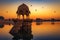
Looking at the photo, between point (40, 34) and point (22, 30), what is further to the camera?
point (40, 34)

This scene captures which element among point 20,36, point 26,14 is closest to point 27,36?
point 20,36

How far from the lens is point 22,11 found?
25109 mm

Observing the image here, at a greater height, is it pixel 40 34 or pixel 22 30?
pixel 22 30

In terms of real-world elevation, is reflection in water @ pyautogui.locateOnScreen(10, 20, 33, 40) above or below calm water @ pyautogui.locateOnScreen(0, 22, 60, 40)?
above

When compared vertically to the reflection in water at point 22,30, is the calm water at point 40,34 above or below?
below

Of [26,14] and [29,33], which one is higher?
[26,14]

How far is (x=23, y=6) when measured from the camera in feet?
83.1

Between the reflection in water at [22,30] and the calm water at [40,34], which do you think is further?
the calm water at [40,34]

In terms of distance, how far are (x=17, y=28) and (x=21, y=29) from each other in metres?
0.90

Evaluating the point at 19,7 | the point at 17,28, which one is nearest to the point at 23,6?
the point at 19,7

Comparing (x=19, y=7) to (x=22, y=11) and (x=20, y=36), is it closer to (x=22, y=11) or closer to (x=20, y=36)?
(x=22, y=11)

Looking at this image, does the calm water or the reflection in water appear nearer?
the reflection in water

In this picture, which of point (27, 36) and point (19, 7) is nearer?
point (27, 36)

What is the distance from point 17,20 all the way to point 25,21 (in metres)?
0.97
